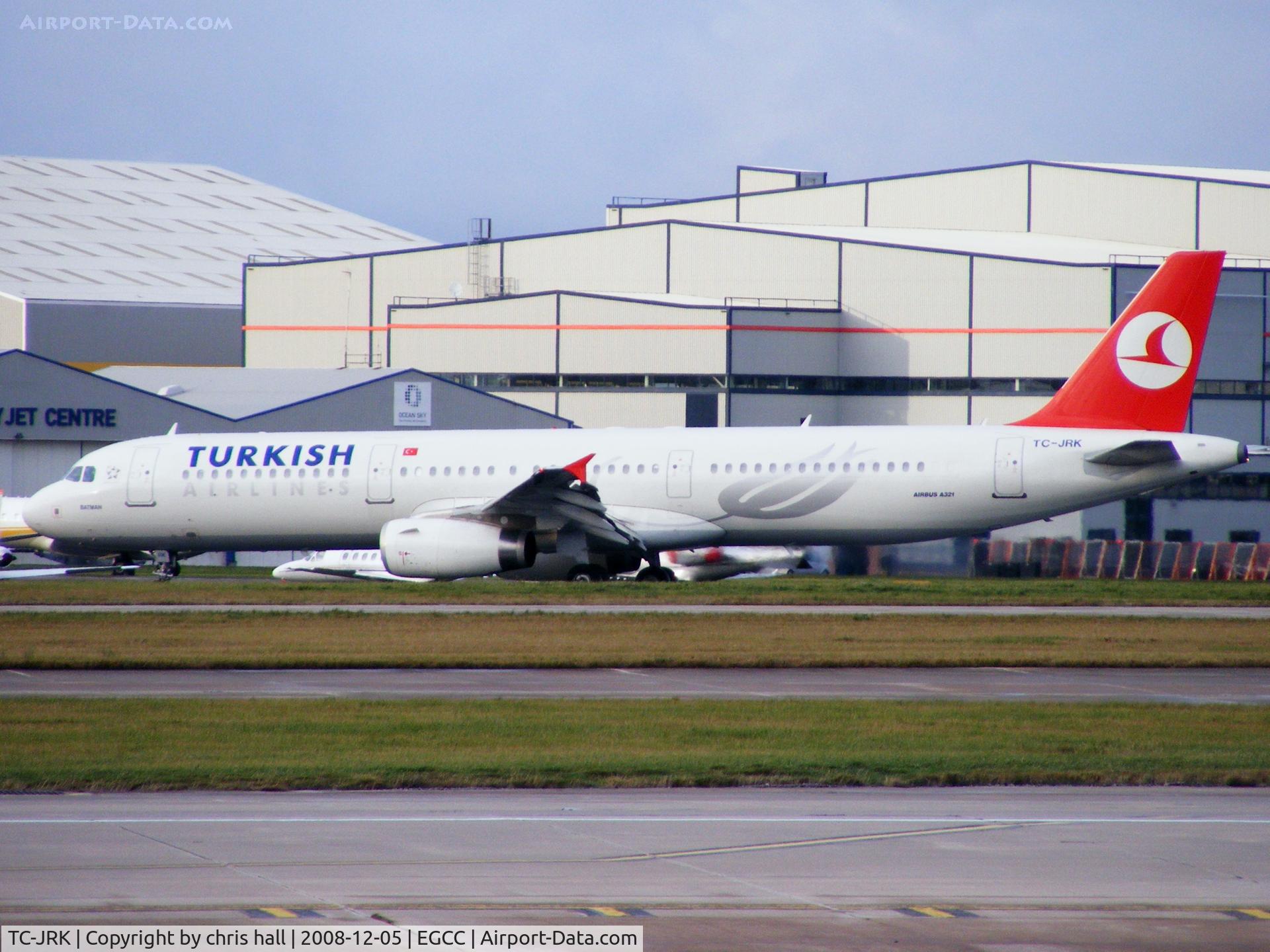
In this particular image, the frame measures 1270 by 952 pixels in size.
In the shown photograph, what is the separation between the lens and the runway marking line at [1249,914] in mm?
7668

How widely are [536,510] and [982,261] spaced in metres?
26.5

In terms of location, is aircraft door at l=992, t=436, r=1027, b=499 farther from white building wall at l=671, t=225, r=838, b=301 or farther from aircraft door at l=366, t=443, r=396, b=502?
white building wall at l=671, t=225, r=838, b=301

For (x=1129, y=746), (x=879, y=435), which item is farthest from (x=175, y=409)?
(x=1129, y=746)

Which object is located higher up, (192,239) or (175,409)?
(192,239)

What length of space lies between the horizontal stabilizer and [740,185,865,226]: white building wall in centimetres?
3564

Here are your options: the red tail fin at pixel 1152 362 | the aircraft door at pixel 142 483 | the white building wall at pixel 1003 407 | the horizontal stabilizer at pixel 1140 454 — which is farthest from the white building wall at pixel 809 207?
the aircraft door at pixel 142 483

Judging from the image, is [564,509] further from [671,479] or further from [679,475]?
[679,475]

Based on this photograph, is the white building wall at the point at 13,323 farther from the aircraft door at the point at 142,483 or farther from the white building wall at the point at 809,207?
the aircraft door at the point at 142,483

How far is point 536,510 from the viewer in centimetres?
3141

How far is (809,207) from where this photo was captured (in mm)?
66750

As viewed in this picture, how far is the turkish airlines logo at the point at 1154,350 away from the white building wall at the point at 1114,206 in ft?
87.5

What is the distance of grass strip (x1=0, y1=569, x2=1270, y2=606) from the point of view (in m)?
28.6

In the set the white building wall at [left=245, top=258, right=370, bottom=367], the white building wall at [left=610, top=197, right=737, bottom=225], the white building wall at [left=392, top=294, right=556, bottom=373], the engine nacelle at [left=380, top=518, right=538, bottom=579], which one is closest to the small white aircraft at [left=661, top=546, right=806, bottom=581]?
the engine nacelle at [left=380, top=518, right=538, bottom=579]

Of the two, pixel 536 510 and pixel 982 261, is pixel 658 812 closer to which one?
pixel 536 510
